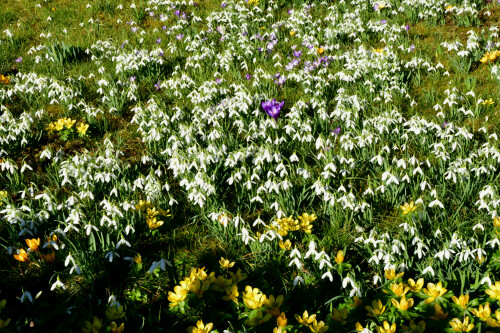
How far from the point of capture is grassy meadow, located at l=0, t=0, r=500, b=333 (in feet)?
8.40

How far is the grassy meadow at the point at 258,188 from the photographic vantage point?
101 inches

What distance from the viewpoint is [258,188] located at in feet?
11.2

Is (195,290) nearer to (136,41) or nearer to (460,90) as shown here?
A: (460,90)

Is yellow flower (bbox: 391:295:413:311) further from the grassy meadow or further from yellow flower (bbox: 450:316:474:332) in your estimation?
yellow flower (bbox: 450:316:474:332)

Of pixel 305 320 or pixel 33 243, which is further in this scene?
pixel 33 243

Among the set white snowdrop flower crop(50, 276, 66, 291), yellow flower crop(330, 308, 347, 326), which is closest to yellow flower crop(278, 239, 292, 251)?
yellow flower crop(330, 308, 347, 326)

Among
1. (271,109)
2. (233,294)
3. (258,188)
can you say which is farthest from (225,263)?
(271,109)

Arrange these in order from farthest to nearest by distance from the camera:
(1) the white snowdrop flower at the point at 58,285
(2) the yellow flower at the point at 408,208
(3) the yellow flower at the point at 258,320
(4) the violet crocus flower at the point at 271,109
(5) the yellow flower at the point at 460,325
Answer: (4) the violet crocus flower at the point at 271,109 < (2) the yellow flower at the point at 408,208 < (1) the white snowdrop flower at the point at 58,285 < (3) the yellow flower at the point at 258,320 < (5) the yellow flower at the point at 460,325

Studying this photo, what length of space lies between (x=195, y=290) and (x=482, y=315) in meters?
1.56

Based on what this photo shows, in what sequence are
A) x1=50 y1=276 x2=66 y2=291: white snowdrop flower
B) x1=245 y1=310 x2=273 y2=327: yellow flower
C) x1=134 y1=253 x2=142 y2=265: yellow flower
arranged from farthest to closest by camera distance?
x1=134 y1=253 x2=142 y2=265: yellow flower
x1=50 y1=276 x2=66 y2=291: white snowdrop flower
x1=245 y1=310 x2=273 y2=327: yellow flower

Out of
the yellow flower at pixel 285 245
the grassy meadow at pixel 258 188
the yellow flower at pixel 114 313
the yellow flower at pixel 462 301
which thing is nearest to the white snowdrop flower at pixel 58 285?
the grassy meadow at pixel 258 188

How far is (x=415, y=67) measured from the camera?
5312 millimetres

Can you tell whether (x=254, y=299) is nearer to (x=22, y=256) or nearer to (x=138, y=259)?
(x=138, y=259)

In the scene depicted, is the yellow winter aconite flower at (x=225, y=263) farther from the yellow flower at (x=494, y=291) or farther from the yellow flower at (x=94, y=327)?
the yellow flower at (x=494, y=291)
